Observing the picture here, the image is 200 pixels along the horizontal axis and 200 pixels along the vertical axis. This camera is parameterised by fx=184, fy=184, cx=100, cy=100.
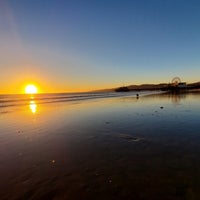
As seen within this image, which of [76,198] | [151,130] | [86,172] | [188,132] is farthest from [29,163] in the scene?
[188,132]

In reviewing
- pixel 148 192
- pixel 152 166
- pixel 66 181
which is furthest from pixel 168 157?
pixel 66 181

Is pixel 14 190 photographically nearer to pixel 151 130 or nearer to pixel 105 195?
pixel 105 195

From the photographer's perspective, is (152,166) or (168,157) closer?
(152,166)

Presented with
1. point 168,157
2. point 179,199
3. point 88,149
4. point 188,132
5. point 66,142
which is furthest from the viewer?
point 188,132

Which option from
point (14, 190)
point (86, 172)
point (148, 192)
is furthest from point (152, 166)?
point (14, 190)

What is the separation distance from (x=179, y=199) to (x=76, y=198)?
2.67 meters

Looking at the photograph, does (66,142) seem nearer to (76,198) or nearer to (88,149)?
(88,149)

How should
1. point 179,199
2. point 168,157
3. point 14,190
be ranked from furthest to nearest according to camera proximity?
point 168,157, point 14,190, point 179,199

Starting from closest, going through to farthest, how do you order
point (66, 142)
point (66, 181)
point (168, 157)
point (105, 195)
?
1. point (105, 195)
2. point (66, 181)
3. point (168, 157)
4. point (66, 142)

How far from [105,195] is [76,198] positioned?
789 millimetres

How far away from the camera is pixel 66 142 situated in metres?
10.4

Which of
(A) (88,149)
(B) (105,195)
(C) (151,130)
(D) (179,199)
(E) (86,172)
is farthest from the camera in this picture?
(C) (151,130)

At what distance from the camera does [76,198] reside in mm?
4953

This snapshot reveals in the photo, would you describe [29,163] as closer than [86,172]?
No
